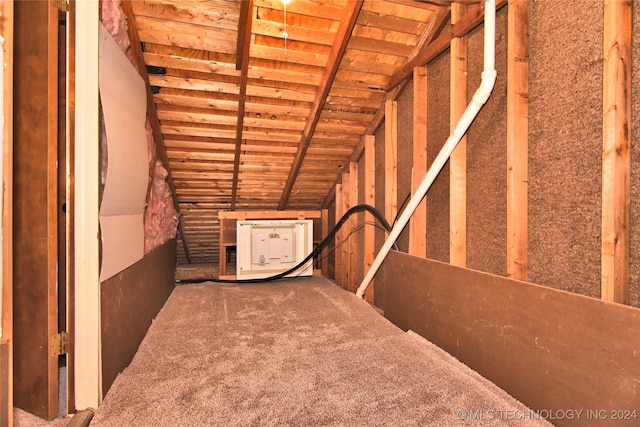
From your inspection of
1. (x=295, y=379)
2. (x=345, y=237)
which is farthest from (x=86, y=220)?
(x=345, y=237)

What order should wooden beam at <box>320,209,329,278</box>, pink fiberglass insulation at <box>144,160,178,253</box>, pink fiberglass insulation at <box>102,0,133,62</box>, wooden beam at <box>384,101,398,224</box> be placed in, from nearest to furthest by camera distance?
1. pink fiberglass insulation at <box>102,0,133,62</box>
2. pink fiberglass insulation at <box>144,160,178,253</box>
3. wooden beam at <box>384,101,398,224</box>
4. wooden beam at <box>320,209,329,278</box>

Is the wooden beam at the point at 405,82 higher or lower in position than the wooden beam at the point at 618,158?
higher

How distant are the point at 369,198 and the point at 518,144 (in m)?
1.90

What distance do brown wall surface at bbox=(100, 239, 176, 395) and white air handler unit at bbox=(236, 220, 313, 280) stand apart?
117cm

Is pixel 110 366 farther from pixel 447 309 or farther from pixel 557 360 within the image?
pixel 557 360

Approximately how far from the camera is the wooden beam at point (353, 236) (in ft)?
12.8

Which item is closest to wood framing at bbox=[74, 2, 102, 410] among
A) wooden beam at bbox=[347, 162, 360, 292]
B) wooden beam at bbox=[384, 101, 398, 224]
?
wooden beam at bbox=[384, 101, 398, 224]

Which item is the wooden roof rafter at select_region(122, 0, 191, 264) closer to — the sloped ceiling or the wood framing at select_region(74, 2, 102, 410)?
the sloped ceiling

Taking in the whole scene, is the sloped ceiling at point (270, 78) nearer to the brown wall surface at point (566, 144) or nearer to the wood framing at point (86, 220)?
the wood framing at point (86, 220)

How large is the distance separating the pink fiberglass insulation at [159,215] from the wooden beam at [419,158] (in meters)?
2.16

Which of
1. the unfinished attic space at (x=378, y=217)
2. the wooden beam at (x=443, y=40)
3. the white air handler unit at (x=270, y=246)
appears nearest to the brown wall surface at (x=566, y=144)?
the unfinished attic space at (x=378, y=217)

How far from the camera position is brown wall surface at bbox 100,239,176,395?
1621 mm

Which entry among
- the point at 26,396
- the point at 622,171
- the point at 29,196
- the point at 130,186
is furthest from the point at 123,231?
the point at 622,171

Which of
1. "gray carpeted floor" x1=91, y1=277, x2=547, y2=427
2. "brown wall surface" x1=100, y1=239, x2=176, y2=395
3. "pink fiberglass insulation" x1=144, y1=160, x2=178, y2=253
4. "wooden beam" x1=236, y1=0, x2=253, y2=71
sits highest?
"wooden beam" x1=236, y1=0, x2=253, y2=71
